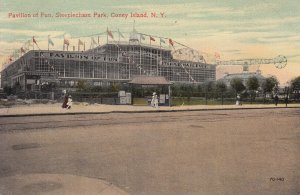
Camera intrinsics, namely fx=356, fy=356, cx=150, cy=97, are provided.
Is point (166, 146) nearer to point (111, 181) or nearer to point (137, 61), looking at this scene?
point (111, 181)

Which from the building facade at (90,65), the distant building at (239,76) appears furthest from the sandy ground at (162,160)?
the distant building at (239,76)

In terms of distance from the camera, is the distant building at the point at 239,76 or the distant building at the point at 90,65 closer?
the distant building at the point at 90,65

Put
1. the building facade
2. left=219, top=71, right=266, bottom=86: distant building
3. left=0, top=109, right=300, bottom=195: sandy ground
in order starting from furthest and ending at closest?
1. left=219, top=71, right=266, bottom=86: distant building
2. the building facade
3. left=0, top=109, right=300, bottom=195: sandy ground

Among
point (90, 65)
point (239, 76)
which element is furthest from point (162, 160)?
point (239, 76)

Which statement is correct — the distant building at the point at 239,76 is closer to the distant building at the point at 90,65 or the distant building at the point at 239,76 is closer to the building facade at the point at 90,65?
the distant building at the point at 90,65

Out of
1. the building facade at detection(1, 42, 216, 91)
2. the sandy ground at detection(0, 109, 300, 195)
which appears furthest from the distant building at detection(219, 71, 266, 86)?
the sandy ground at detection(0, 109, 300, 195)

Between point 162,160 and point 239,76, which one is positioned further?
point 239,76

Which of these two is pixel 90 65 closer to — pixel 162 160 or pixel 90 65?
pixel 90 65

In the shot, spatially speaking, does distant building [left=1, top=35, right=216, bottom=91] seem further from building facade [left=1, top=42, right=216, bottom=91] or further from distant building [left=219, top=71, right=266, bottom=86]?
distant building [left=219, top=71, right=266, bottom=86]

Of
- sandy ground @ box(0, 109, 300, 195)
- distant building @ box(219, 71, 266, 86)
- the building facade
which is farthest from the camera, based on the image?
distant building @ box(219, 71, 266, 86)

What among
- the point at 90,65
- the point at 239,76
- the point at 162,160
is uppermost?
the point at 90,65
